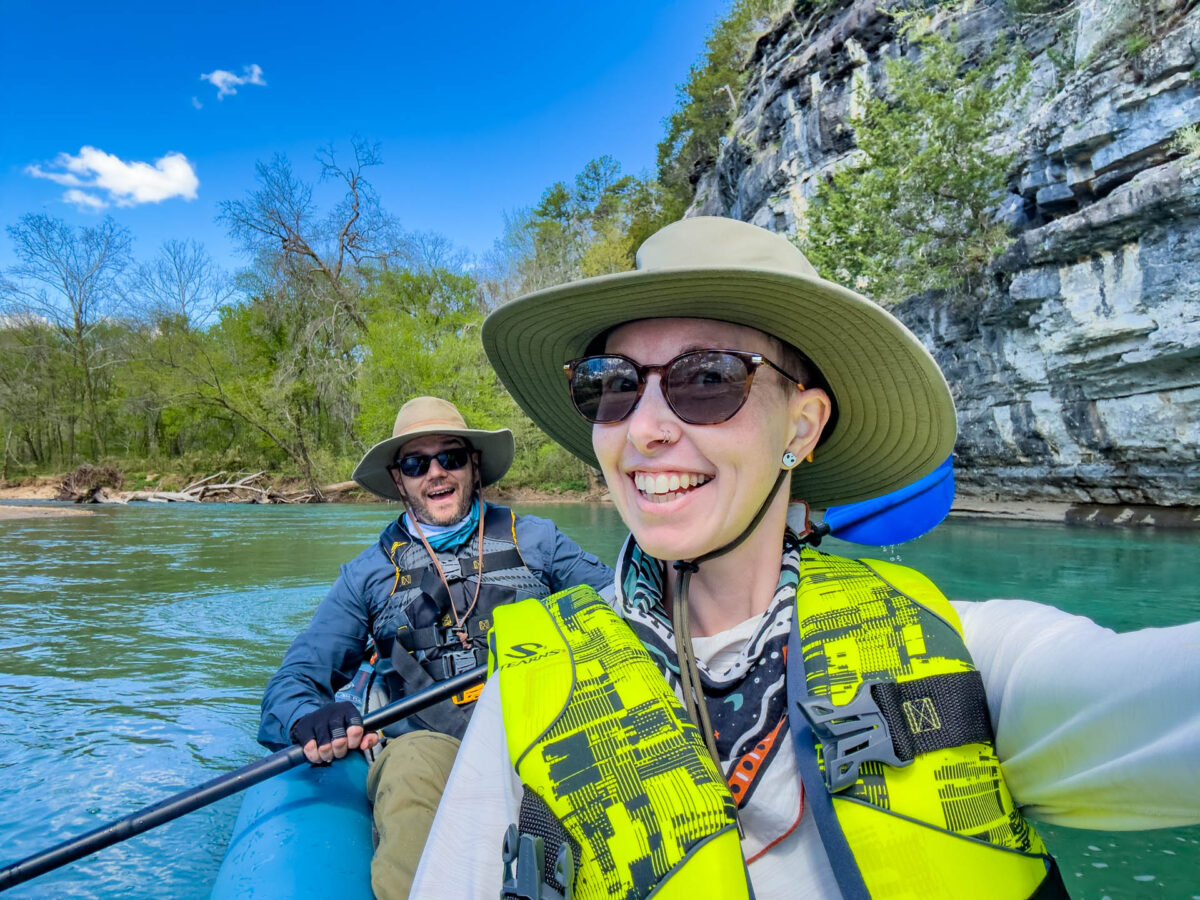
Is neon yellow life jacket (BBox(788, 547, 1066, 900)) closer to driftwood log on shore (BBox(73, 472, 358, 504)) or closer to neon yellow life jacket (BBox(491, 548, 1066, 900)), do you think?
neon yellow life jacket (BBox(491, 548, 1066, 900))

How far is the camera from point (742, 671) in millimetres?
1076

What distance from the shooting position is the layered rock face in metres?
10.2

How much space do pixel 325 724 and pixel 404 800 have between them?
1.47ft

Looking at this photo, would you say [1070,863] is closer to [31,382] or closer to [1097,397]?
[1097,397]

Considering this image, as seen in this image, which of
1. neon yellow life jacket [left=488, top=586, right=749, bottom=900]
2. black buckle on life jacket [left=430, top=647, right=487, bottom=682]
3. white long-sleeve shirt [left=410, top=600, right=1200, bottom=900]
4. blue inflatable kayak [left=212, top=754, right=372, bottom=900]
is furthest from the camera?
black buckle on life jacket [left=430, top=647, right=487, bottom=682]

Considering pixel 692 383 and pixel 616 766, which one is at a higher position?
pixel 692 383

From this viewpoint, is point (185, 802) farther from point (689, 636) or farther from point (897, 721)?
point (897, 721)

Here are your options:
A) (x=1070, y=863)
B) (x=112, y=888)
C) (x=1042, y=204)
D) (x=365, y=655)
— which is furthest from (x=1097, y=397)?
(x=112, y=888)

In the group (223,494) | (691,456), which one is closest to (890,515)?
(691,456)

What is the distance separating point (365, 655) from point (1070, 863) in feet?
10.0

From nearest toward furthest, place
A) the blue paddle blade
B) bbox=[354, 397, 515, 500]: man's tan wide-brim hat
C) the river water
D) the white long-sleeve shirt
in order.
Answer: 1. the white long-sleeve shirt
2. the blue paddle blade
3. the river water
4. bbox=[354, 397, 515, 500]: man's tan wide-brim hat

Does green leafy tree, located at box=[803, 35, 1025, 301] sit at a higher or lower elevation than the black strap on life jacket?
higher

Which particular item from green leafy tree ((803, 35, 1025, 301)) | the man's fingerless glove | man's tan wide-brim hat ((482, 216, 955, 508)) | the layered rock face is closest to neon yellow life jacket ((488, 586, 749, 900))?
man's tan wide-brim hat ((482, 216, 955, 508))

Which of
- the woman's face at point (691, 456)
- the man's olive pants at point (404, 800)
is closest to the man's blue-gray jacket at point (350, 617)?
the man's olive pants at point (404, 800)
